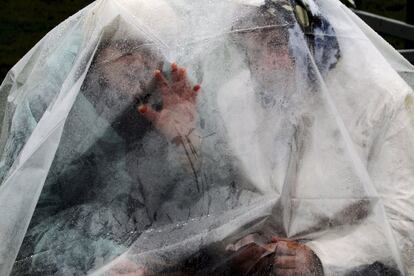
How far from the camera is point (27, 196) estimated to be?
1.93 m

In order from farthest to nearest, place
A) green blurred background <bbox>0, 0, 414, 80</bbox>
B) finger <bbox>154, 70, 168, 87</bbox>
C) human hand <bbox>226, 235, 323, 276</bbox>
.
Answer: green blurred background <bbox>0, 0, 414, 80</bbox> → finger <bbox>154, 70, 168, 87</bbox> → human hand <bbox>226, 235, 323, 276</bbox>

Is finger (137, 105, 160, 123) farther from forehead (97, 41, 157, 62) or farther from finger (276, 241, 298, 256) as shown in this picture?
finger (276, 241, 298, 256)

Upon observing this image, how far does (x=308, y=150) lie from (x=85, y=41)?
2.30 feet

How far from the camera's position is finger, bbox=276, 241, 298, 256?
6.26 ft

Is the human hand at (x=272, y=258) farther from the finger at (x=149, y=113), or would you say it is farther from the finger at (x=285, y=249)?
the finger at (x=149, y=113)

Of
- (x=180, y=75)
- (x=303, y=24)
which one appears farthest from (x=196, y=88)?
(x=303, y=24)

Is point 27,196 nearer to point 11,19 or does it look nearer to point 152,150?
point 152,150

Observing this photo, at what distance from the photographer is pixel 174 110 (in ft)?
6.48

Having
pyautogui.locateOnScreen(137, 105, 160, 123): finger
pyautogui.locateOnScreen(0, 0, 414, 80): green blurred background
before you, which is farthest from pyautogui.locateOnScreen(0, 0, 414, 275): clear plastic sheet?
pyautogui.locateOnScreen(0, 0, 414, 80): green blurred background

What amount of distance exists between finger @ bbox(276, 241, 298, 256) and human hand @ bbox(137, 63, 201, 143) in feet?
1.19

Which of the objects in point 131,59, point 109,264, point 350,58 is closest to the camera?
point 109,264

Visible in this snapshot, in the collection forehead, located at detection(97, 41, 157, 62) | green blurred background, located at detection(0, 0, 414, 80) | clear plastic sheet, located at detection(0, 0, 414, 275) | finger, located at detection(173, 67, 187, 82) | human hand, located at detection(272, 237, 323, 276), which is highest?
forehead, located at detection(97, 41, 157, 62)

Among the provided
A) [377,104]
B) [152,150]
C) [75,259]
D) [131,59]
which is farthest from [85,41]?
[377,104]

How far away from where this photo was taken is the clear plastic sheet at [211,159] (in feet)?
6.30
